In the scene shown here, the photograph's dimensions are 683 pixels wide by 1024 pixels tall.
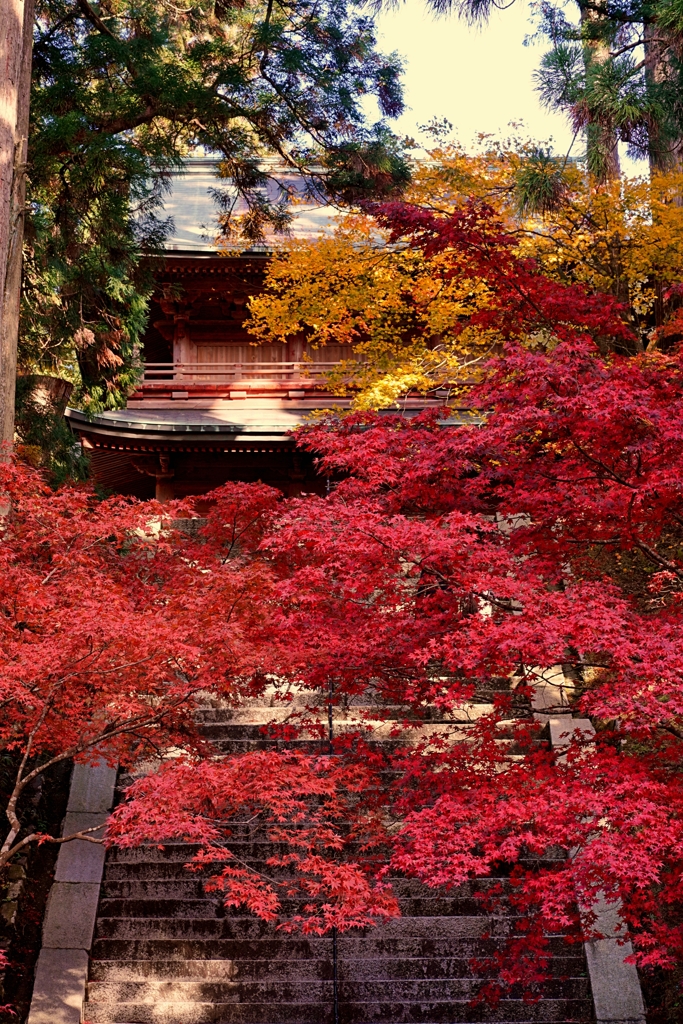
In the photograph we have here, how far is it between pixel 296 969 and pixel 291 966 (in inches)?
1.7

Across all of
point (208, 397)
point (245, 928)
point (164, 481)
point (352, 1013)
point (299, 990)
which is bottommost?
point (352, 1013)

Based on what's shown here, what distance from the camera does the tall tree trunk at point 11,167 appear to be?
291 inches

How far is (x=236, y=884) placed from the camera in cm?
631

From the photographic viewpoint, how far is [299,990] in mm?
7422

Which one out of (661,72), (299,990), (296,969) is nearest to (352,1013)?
(299,990)

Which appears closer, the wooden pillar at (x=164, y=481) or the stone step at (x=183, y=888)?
the stone step at (x=183, y=888)

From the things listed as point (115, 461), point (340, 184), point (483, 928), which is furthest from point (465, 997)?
point (115, 461)

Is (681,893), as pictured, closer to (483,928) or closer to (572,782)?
(572,782)

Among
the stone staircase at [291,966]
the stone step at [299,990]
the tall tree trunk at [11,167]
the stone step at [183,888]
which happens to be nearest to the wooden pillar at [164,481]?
the tall tree trunk at [11,167]

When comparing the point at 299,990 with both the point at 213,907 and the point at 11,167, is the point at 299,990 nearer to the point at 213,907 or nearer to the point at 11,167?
the point at 213,907

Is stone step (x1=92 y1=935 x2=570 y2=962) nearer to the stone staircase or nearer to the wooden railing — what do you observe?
the stone staircase

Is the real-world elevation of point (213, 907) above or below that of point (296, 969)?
above

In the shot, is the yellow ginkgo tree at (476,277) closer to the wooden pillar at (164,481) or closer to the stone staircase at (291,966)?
the wooden pillar at (164,481)

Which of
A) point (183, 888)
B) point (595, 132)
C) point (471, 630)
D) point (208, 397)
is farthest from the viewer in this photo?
point (208, 397)
